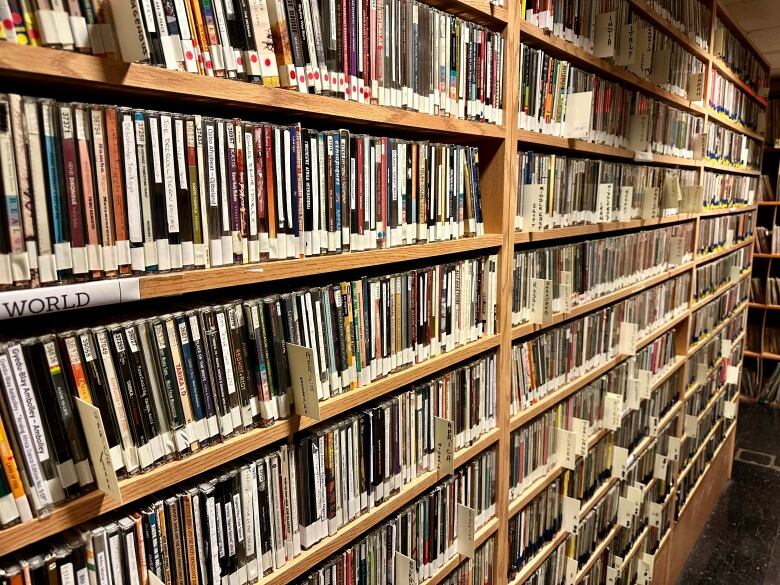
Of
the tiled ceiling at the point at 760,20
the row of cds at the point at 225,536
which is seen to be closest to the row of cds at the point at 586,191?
the row of cds at the point at 225,536

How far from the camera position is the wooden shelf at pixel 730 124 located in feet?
9.57

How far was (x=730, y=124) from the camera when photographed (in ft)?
10.6

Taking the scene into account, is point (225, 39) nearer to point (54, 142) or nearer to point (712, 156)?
point (54, 142)

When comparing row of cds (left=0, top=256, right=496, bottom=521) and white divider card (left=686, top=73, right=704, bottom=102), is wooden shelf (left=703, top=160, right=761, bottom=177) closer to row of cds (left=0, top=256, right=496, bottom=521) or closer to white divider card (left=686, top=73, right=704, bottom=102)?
white divider card (left=686, top=73, right=704, bottom=102)

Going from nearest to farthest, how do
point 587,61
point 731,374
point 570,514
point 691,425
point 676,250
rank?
point 587,61 → point 570,514 → point 676,250 → point 691,425 → point 731,374

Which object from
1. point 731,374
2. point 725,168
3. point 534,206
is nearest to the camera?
point 534,206

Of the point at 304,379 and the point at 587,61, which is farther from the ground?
the point at 587,61

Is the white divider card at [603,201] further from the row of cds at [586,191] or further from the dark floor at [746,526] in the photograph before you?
the dark floor at [746,526]

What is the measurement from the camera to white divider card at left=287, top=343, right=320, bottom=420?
94 cm

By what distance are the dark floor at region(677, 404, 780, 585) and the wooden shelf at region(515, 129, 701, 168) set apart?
2.26 meters

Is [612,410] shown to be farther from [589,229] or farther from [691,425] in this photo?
[691,425]

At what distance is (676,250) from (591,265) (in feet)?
3.23

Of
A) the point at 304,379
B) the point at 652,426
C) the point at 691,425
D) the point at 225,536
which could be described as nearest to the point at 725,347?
the point at 691,425

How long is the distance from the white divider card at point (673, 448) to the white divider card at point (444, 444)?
208 cm
